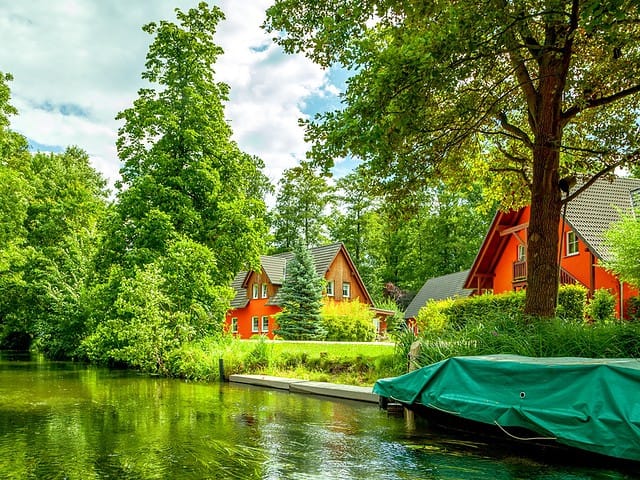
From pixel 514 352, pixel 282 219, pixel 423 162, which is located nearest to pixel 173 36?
pixel 423 162

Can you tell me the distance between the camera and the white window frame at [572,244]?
2470cm

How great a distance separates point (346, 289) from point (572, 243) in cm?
2041

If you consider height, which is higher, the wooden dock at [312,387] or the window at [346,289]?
the window at [346,289]

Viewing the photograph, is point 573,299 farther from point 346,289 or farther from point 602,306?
point 346,289

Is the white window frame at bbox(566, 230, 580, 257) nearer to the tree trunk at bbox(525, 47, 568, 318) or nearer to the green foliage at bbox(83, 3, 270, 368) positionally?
the green foliage at bbox(83, 3, 270, 368)

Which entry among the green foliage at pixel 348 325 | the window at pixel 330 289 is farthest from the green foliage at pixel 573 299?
Answer: the window at pixel 330 289

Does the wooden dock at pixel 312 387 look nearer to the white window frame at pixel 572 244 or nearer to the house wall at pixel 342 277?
the white window frame at pixel 572 244

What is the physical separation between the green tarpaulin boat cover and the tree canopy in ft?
9.93

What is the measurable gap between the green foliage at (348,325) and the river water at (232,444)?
779 inches

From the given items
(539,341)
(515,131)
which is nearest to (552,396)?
(539,341)

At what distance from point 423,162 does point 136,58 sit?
1911 centimetres

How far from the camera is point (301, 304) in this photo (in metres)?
34.0

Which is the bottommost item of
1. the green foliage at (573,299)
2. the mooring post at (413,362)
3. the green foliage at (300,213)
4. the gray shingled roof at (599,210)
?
the mooring post at (413,362)

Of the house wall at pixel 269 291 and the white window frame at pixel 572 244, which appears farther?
the house wall at pixel 269 291
